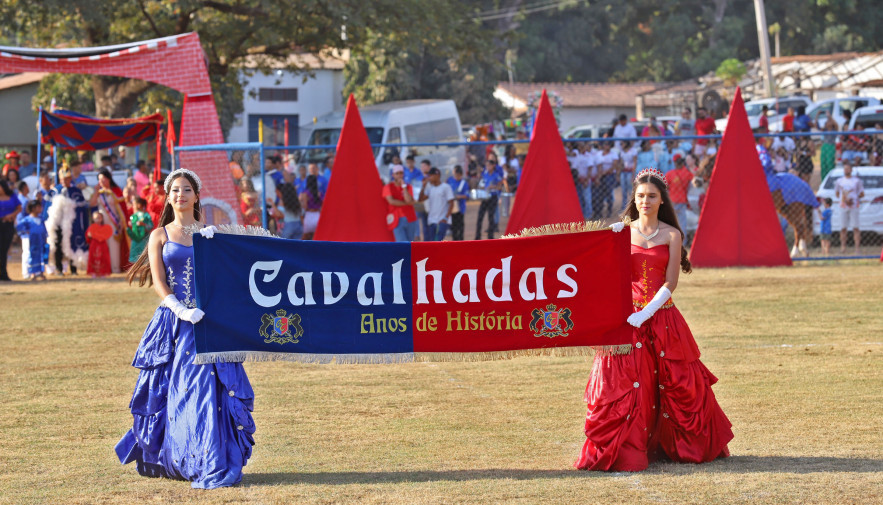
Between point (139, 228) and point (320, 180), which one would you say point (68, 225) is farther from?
point (320, 180)

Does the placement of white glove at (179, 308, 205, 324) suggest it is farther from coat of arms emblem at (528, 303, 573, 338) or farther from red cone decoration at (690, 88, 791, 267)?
red cone decoration at (690, 88, 791, 267)

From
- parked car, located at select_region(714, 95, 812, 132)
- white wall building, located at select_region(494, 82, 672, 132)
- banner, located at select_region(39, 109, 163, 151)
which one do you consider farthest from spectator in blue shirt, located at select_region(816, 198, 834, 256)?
white wall building, located at select_region(494, 82, 672, 132)

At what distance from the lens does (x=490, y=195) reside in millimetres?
19625

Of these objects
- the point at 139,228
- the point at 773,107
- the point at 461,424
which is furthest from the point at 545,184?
the point at 773,107

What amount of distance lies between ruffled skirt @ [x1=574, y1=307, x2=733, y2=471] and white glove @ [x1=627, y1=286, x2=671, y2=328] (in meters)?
0.12

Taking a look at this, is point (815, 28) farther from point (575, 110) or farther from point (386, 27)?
point (386, 27)

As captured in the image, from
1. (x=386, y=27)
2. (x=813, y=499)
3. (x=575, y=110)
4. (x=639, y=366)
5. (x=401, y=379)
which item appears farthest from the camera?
(x=575, y=110)

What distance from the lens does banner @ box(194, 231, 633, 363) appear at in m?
6.03

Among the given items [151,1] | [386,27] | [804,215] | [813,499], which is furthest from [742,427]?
[151,1]

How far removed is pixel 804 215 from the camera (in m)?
17.5

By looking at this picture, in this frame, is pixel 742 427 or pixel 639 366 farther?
pixel 742 427

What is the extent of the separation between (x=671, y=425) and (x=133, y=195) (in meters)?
13.8

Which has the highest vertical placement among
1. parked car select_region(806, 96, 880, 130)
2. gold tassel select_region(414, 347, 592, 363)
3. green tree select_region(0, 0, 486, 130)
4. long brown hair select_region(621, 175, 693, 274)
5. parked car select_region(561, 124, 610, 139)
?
green tree select_region(0, 0, 486, 130)

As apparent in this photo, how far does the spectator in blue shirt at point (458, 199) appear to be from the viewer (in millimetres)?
18531
